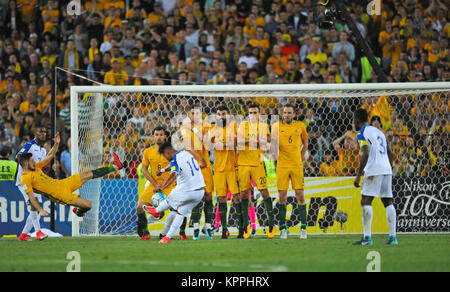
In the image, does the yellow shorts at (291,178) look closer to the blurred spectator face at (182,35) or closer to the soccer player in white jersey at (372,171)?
the soccer player in white jersey at (372,171)

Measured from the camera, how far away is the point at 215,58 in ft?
54.1

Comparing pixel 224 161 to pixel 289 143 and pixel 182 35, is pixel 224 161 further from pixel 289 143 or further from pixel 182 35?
pixel 182 35

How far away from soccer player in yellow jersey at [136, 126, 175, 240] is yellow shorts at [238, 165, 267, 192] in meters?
1.09

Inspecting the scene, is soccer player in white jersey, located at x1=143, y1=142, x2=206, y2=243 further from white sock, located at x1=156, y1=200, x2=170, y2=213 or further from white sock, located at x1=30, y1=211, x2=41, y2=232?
white sock, located at x1=30, y1=211, x2=41, y2=232

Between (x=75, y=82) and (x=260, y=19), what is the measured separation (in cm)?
474

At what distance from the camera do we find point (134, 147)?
13.4 m

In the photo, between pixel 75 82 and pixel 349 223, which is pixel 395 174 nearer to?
pixel 349 223

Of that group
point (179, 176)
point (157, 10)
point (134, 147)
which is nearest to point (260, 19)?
point (157, 10)

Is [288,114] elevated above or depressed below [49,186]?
above

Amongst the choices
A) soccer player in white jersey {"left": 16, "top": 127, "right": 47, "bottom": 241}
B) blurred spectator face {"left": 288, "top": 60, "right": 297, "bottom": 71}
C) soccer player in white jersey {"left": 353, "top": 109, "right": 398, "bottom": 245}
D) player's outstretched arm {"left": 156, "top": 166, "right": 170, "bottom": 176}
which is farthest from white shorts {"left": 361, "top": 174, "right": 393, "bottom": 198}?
blurred spectator face {"left": 288, "top": 60, "right": 297, "bottom": 71}

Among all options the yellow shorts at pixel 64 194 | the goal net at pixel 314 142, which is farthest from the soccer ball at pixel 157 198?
the goal net at pixel 314 142

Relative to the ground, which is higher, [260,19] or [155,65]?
[260,19]

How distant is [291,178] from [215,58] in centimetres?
589

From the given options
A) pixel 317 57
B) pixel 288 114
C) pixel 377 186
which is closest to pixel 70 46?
pixel 317 57
